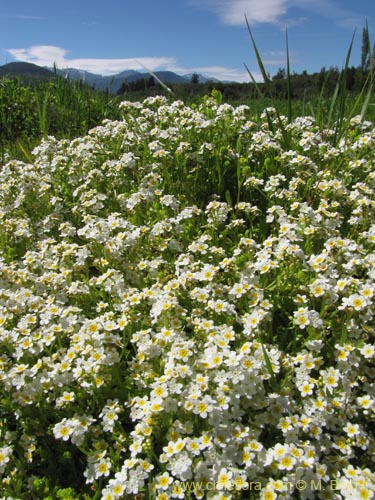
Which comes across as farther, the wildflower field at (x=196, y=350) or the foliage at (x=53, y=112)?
the foliage at (x=53, y=112)

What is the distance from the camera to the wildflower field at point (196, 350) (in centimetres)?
234

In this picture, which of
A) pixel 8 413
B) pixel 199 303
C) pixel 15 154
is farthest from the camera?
pixel 15 154

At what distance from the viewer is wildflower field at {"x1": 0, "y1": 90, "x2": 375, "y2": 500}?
2340 millimetres

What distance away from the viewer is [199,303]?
3.14m

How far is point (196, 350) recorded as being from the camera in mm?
2715

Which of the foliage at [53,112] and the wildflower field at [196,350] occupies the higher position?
the foliage at [53,112]

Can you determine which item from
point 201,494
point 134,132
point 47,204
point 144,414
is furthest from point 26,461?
point 134,132

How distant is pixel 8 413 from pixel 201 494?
144cm

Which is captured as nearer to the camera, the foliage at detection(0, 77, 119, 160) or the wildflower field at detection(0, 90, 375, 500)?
the wildflower field at detection(0, 90, 375, 500)

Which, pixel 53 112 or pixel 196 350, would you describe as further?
pixel 53 112

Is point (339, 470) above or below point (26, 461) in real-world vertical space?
above

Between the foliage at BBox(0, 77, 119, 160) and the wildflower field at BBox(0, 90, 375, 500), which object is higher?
the foliage at BBox(0, 77, 119, 160)

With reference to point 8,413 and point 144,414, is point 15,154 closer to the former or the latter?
point 8,413

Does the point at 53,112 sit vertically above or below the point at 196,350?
above
